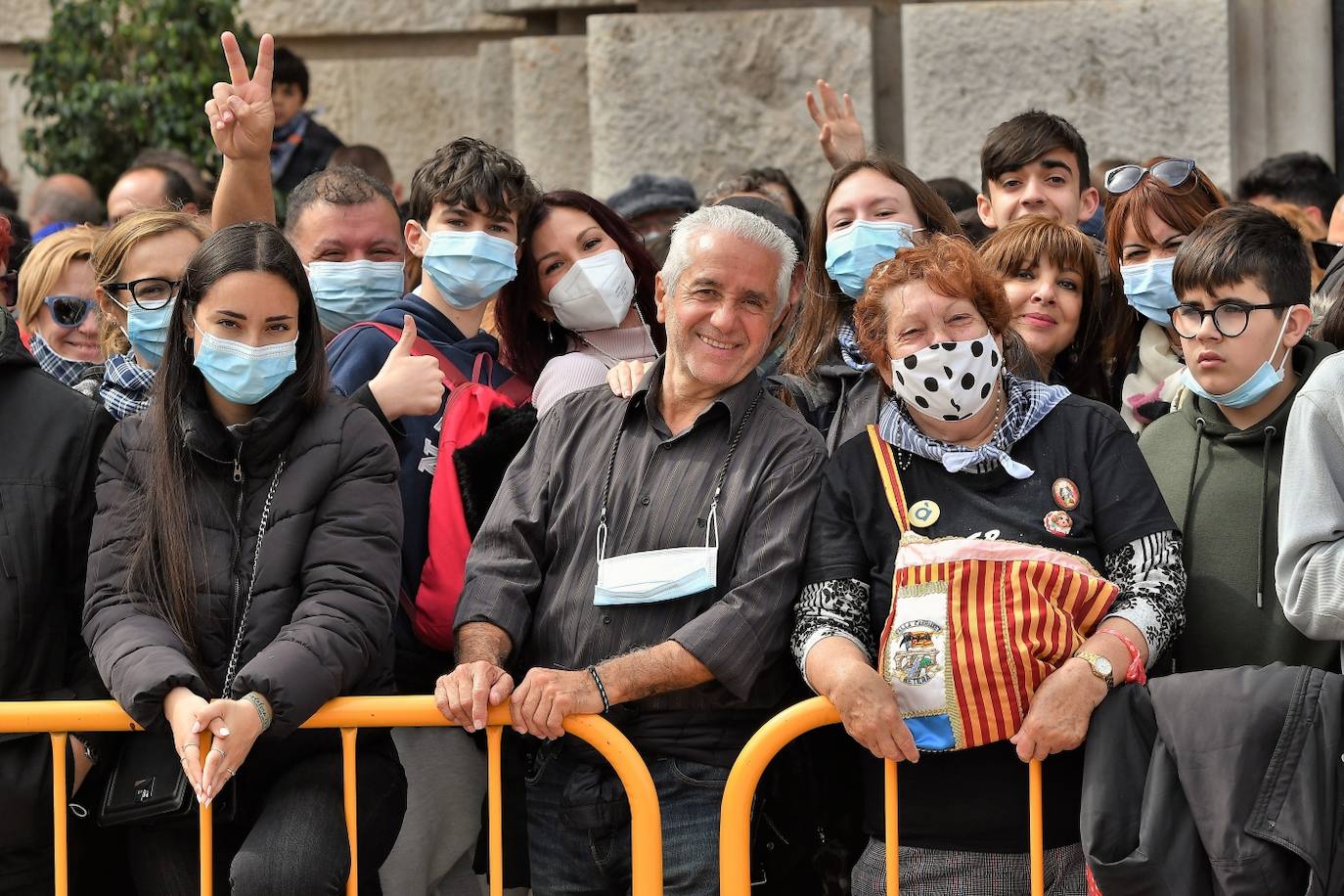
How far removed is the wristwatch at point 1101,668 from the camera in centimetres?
329

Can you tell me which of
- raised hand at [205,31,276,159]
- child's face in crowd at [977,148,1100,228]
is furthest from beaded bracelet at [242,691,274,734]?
child's face in crowd at [977,148,1100,228]

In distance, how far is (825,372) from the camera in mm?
4297

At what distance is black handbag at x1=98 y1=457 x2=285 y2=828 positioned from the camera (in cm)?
344

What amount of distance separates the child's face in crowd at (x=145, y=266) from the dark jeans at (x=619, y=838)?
1.56 metres

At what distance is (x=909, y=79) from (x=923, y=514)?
4.18 meters

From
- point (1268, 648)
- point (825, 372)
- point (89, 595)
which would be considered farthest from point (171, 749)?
point (1268, 648)

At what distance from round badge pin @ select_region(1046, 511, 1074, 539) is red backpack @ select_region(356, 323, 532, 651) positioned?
1332 millimetres

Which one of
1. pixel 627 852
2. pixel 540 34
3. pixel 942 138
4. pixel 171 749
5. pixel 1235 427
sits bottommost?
pixel 627 852

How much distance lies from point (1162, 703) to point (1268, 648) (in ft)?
1.56

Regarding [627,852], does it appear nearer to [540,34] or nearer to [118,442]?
[118,442]

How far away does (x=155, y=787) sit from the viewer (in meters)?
3.45

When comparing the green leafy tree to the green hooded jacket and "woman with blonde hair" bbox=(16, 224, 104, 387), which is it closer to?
"woman with blonde hair" bbox=(16, 224, 104, 387)

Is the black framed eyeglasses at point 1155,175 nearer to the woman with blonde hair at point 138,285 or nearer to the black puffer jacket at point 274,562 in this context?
the black puffer jacket at point 274,562

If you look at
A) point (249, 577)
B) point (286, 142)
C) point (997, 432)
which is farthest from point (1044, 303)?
point (286, 142)
